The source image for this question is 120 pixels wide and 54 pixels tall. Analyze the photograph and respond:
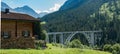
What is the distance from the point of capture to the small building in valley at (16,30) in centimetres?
2780

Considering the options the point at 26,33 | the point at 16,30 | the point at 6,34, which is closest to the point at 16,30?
the point at 16,30

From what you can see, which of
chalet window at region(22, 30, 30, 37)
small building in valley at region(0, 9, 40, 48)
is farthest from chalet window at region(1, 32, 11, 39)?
chalet window at region(22, 30, 30, 37)

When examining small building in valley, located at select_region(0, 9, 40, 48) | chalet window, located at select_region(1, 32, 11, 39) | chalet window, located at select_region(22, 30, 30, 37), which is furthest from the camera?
chalet window, located at select_region(22, 30, 30, 37)

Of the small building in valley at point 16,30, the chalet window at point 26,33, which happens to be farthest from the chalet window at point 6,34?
the chalet window at point 26,33

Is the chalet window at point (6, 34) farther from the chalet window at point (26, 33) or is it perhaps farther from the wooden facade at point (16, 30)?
the chalet window at point (26, 33)

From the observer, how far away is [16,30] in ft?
106

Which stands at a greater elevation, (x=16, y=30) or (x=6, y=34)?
(x=16, y=30)

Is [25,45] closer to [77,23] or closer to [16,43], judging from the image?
[16,43]

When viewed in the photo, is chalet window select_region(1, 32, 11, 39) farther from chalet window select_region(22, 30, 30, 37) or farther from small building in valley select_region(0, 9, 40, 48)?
chalet window select_region(22, 30, 30, 37)

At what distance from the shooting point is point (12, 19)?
102 feet

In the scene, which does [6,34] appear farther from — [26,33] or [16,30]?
[26,33]

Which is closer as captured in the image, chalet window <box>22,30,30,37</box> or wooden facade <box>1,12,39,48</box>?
wooden facade <box>1,12,39,48</box>

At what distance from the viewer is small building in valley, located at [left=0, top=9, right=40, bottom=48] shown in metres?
27.8

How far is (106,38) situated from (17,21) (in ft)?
373
